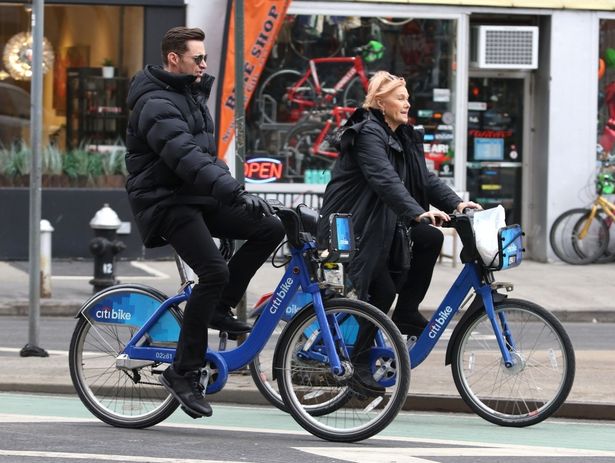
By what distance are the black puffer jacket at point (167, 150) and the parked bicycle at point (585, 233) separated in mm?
11152

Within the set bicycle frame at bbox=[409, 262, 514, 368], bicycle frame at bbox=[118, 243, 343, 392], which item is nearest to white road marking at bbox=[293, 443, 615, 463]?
bicycle frame at bbox=[118, 243, 343, 392]

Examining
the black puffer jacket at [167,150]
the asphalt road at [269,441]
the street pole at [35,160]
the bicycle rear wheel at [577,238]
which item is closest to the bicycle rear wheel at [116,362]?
the asphalt road at [269,441]

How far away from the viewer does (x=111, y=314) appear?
689cm

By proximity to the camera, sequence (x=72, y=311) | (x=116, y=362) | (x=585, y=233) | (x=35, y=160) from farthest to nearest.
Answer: (x=585, y=233) < (x=72, y=311) < (x=35, y=160) < (x=116, y=362)

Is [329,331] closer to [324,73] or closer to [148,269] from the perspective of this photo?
[148,269]

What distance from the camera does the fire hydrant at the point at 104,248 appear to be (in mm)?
13508

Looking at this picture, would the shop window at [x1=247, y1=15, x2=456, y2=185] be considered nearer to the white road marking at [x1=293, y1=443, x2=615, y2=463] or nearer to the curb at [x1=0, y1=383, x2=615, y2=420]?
the curb at [x1=0, y1=383, x2=615, y2=420]

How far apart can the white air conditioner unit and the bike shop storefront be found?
0.93 ft

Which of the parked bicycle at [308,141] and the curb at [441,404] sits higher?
the parked bicycle at [308,141]

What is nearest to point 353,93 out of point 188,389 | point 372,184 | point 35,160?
point 35,160

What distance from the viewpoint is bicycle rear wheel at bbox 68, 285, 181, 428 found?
676 cm

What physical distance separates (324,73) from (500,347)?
1050 centimetres

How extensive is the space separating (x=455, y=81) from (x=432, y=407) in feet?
33.2

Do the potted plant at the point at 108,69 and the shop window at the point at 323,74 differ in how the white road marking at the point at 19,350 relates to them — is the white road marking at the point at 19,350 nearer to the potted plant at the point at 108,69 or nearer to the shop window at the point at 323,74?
the potted plant at the point at 108,69
